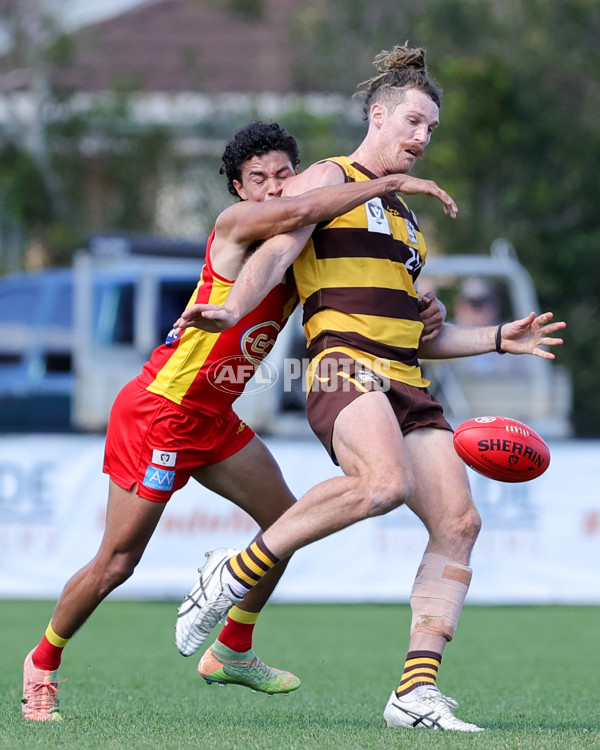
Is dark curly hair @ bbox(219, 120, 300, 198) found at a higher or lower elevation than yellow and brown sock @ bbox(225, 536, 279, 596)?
higher

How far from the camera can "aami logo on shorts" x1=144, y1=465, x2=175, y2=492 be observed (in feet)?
17.3

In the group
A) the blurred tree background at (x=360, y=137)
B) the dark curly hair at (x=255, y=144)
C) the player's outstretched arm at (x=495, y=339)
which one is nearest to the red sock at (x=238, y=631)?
the player's outstretched arm at (x=495, y=339)

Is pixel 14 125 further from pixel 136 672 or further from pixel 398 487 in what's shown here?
pixel 398 487

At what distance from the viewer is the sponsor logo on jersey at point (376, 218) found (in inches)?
201

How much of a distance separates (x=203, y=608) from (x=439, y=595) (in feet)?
3.04

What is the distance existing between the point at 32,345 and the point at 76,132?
5.66 m

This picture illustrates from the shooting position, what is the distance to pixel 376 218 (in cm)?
514

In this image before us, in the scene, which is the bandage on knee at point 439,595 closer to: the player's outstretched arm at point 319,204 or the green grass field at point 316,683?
the green grass field at point 316,683

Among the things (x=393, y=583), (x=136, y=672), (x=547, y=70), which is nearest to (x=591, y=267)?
(x=547, y=70)

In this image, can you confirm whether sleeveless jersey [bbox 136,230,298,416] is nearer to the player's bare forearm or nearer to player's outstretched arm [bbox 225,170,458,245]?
player's outstretched arm [bbox 225,170,458,245]

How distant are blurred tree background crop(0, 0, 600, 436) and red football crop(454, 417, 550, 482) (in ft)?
42.1

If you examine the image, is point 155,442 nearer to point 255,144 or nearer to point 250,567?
point 250,567

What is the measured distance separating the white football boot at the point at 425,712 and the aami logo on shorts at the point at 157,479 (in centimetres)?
124

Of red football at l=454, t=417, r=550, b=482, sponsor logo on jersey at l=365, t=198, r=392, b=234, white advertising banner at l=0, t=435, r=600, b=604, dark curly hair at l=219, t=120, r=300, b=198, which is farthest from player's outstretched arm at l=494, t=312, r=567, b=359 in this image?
white advertising banner at l=0, t=435, r=600, b=604
